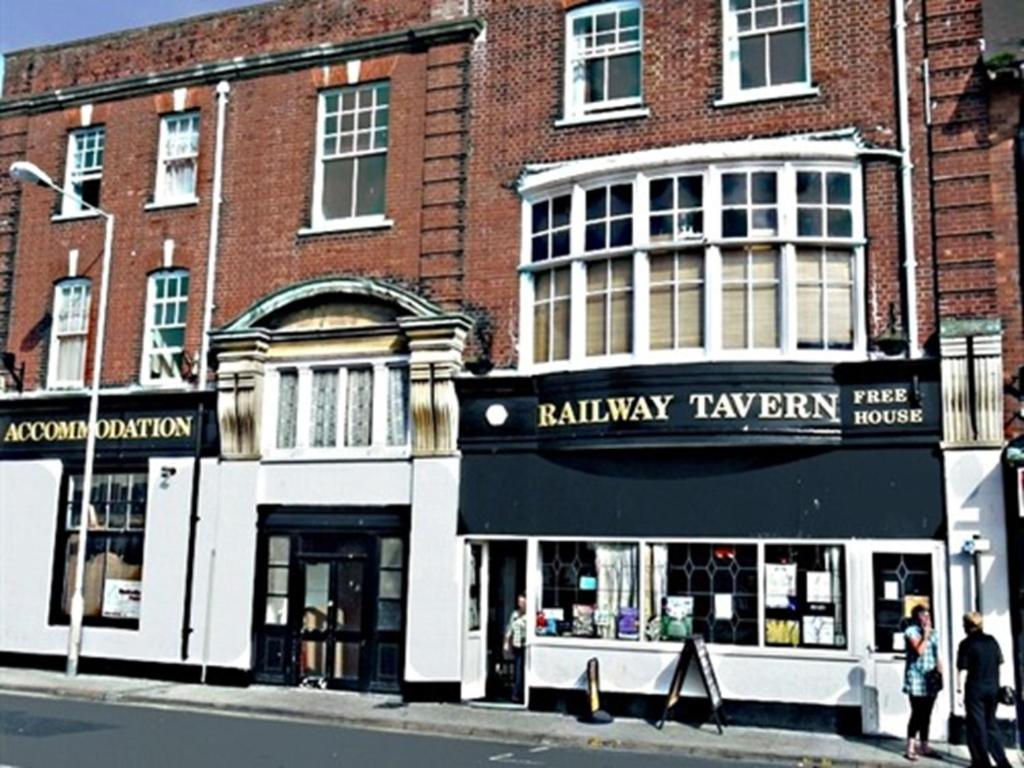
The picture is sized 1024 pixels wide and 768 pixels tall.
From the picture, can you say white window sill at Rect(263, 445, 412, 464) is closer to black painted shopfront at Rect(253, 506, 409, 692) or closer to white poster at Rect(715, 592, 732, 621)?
black painted shopfront at Rect(253, 506, 409, 692)

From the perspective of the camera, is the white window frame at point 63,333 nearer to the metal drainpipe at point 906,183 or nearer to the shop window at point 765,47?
the shop window at point 765,47

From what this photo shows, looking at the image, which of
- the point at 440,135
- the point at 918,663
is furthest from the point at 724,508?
the point at 440,135

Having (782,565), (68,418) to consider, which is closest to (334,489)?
(68,418)

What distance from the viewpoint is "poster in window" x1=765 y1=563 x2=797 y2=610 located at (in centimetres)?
1505

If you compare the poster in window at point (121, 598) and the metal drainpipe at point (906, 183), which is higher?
the metal drainpipe at point (906, 183)

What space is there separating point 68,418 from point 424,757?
437 inches

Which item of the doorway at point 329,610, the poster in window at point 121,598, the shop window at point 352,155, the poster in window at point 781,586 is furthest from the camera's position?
the poster in window at point 121,598

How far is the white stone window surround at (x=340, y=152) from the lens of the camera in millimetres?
18766

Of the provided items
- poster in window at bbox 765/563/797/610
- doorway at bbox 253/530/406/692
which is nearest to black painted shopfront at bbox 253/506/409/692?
doorway at bbox 253/530/406/692

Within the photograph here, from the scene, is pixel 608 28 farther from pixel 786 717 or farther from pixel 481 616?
pixel 786 717

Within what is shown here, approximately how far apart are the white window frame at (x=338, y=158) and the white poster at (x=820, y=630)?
9.32 meters

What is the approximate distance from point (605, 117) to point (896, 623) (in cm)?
852

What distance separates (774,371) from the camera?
15094 mm

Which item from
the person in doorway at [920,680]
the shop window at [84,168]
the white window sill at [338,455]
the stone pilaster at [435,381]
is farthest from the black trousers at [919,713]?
the shop window at [84,168]
